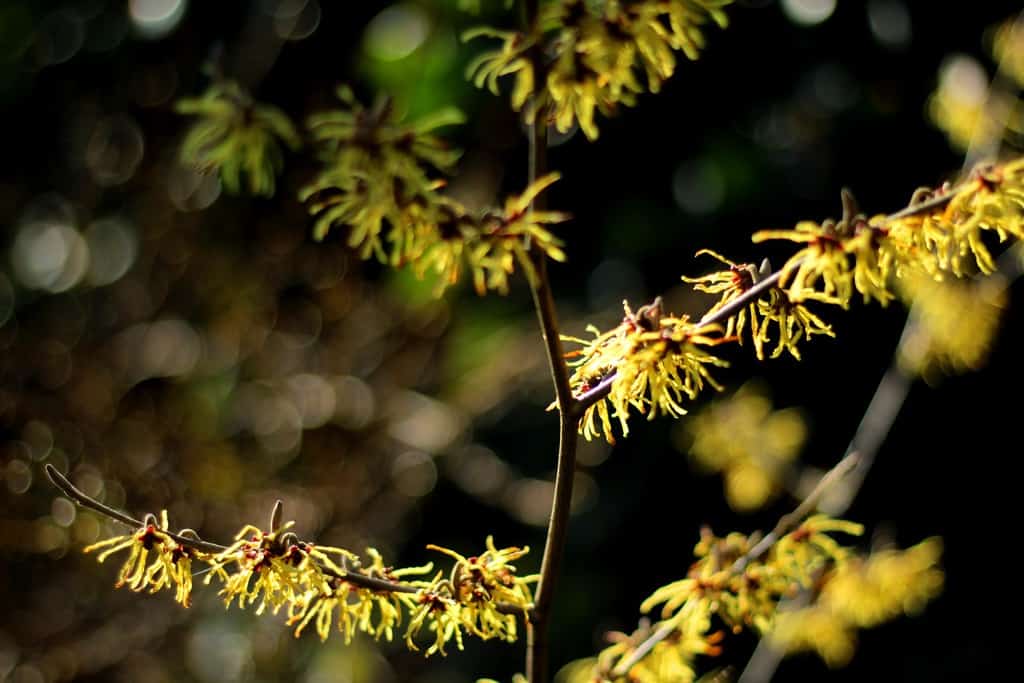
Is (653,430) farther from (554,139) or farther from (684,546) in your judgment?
(554,139)

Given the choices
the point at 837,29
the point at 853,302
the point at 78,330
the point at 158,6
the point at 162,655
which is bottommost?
the point at 162,655

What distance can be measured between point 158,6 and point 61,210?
23.1 inches

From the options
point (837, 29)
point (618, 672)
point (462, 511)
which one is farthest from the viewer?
point (462, 511)

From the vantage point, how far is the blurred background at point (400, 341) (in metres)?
1.70

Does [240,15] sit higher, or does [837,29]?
[240,15]

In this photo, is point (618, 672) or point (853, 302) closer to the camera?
point (618, 672)

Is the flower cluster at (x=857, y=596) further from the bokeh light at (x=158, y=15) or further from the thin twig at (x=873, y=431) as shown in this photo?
the bokeh light at (x=158, y=15)

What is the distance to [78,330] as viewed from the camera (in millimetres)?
2010

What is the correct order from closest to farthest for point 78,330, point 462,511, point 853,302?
point 853,302 < point 462,511 < point 78,330

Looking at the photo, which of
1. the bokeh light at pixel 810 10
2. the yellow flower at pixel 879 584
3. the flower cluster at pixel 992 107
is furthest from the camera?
the bokeh light at pixel 810 10

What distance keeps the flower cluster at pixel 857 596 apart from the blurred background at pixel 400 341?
60 centimetres

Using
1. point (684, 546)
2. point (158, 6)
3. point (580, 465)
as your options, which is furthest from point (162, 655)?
point (158, 6)

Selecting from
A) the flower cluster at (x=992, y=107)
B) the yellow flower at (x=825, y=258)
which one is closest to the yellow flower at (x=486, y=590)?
the yellow flower at (x=825, y=258)

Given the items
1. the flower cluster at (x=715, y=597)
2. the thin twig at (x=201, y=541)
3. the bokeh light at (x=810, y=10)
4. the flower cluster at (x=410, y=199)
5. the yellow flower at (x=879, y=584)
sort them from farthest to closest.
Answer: the bokeh light at (x=810, y=10)
the yellow flower at (x=879, y=584)
the flower cluster at (x=715, y=597)
the thin twig at (x=201, y=541)
the flower cluster at (x=410, y=199)
